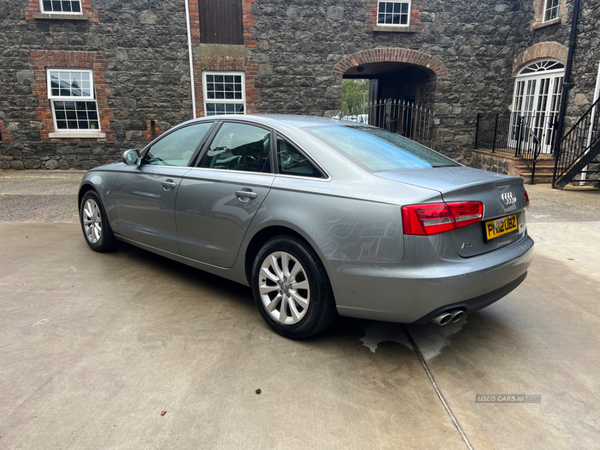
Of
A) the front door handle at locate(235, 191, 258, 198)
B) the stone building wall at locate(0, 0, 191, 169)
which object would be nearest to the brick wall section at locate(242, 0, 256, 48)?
the stone building wall at locate(0, 0, 191, 169)

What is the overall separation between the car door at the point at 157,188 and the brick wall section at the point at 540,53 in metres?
10.2

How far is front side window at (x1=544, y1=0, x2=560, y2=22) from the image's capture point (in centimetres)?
1106

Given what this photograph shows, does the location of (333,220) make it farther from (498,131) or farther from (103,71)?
(498,131)

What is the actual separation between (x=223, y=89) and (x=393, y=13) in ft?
16.4

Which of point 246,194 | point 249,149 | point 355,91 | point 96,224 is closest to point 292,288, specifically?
point 246,194

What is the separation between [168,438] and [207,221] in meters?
1.73

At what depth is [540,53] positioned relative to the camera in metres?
11.3

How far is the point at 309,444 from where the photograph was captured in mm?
2125

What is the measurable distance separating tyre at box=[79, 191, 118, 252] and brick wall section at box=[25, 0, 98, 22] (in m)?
8.20

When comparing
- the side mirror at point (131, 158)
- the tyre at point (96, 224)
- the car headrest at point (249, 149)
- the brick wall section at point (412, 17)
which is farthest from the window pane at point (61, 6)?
the car headrest at point (249, 149)

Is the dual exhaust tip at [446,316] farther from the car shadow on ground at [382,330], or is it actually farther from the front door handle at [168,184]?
the front door handle at [168,184]

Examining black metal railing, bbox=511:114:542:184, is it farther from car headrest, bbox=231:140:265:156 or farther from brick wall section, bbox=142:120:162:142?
brick wall section, bbox=142:120:162:142

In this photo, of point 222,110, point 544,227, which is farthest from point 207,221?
point 222,110

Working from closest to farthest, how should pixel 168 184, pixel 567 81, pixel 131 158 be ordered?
pixel 168 184
pixel 131 158
pixel 567 81
